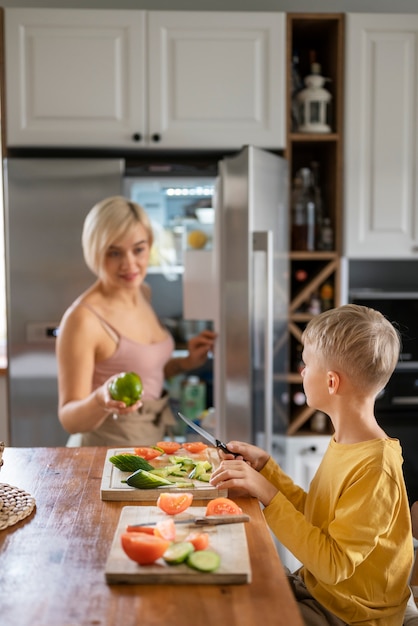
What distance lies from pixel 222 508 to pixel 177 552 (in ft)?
0.64

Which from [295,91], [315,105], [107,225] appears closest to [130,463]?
[107,225]

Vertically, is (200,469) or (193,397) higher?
(200,469)

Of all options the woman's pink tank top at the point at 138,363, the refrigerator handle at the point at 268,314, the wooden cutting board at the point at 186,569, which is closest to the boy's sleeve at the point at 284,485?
the wooden cutting board at the point at 186,569

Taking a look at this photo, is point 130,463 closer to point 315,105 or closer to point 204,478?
point 204,478

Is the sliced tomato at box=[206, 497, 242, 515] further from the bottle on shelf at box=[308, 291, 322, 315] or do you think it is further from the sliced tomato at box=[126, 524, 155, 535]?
the bottle on shelf at box=[308, 291, 322, 315]

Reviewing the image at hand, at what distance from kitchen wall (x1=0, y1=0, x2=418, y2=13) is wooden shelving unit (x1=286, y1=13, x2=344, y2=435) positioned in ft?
0.78

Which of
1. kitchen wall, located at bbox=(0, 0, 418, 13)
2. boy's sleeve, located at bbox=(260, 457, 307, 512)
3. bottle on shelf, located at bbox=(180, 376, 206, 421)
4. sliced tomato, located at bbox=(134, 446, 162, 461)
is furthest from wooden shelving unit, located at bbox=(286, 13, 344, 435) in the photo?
Result: sliced tomato, located at bbox=(134, 446, 162, 461)

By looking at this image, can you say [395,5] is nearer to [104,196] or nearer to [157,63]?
[157,63]

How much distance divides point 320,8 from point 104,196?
1.35 meters

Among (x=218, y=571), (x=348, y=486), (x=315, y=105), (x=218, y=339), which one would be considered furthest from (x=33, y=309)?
(x=218, y=571)

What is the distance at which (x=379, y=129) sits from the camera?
287 centimetres

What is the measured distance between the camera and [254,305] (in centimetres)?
248

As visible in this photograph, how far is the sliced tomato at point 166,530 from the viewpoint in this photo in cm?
110

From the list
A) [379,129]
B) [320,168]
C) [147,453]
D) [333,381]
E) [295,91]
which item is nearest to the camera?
[333,381]
